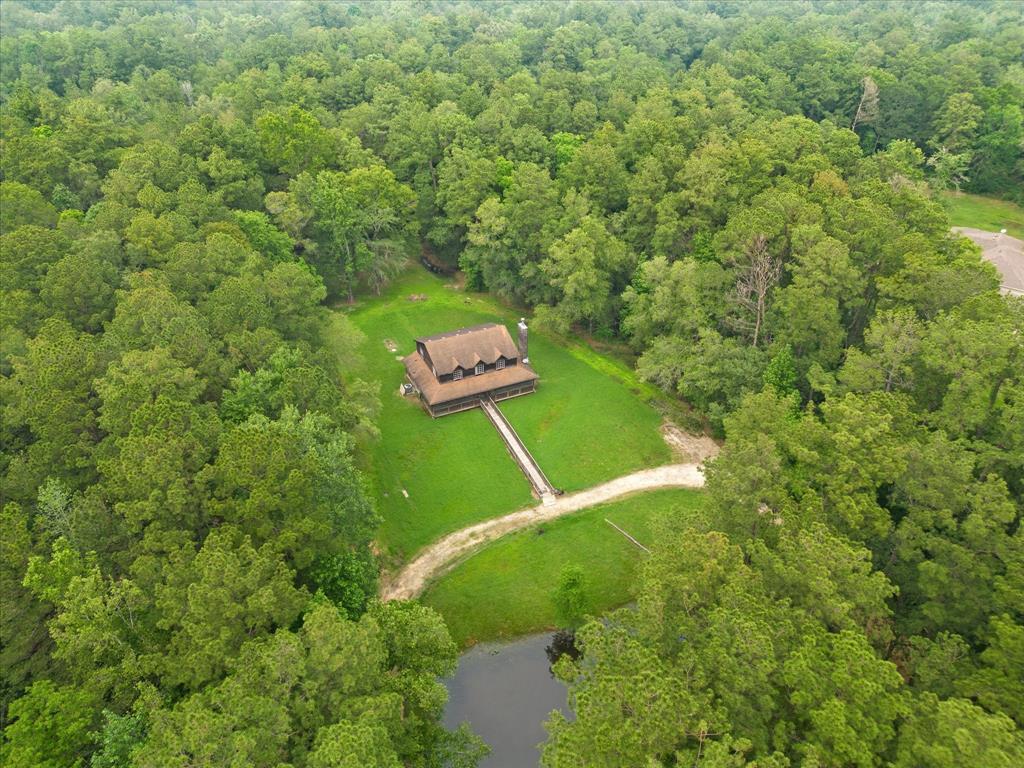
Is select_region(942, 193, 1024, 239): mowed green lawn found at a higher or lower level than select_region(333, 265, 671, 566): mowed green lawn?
higher

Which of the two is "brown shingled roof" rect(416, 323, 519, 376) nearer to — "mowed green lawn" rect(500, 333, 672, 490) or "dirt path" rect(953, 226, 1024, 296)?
"mowed green lawn" rect(500, 333, 672, 490)

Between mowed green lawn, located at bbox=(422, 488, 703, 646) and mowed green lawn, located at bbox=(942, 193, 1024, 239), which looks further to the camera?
mowed green lawn, located at bbox=(942, 193, 1024, 239)

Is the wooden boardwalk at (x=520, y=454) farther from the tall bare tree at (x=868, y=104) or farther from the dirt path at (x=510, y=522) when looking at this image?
the tall bare tree at (x=868, y=104)

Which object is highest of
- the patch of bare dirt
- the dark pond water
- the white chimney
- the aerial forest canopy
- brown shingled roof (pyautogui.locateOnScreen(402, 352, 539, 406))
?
the aerial forest canopy

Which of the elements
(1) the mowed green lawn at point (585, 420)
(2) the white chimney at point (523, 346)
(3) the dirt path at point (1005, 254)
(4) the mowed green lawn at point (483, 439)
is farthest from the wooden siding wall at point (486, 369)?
(3) the dirt path at point (1005, 254)

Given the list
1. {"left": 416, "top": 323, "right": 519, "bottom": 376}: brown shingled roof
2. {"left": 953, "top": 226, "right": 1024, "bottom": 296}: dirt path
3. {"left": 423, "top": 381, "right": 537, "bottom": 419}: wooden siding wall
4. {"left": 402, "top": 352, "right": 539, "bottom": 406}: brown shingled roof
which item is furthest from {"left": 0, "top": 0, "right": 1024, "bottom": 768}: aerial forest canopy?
{"left": 953, "top": 226, "right": 1024, "bottom": 296}: dirt path

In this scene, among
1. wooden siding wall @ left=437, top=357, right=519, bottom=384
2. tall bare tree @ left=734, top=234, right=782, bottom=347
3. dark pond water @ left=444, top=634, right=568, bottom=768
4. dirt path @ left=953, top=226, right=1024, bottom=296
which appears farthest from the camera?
dirt path @ left=953, top=226, right=1024, bottom=296
